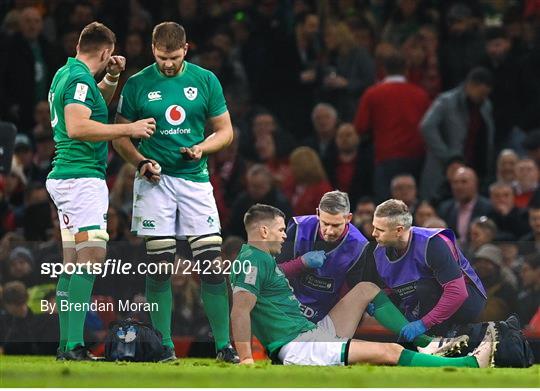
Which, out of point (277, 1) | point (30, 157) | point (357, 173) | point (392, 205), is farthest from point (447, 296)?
point (277, 1)

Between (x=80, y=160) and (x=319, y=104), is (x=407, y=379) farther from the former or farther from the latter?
(x=319, y=104)

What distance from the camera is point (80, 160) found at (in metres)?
11.1

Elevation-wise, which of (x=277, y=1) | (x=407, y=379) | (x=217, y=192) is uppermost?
→ (x=277, y=1)

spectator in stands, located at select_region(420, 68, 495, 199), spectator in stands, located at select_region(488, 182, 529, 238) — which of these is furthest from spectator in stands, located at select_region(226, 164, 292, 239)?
spectator in stands, located at select_region(488, 182, 529, 238)

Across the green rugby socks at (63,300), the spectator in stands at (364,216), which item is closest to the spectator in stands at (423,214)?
the spectator in stands at (364,216)

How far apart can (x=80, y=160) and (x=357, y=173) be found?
19.8ft

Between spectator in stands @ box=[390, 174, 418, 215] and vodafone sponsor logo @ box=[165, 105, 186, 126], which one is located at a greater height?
vodafone sponsor logo @ box=[165, 105, 186, 126]

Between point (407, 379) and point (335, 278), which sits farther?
point (335, 278)

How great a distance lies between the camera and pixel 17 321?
11.9 m

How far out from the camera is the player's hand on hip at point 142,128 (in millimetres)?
10945

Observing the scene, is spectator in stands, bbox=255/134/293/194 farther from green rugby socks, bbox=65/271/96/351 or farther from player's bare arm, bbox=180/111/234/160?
green rugby socks, bbox=65/271/96/351

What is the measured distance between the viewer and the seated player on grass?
1100 cm

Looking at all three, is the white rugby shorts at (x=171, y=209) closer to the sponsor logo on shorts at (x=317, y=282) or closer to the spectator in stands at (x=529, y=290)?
the sponsor logo on shorts at (x=317, y=282)

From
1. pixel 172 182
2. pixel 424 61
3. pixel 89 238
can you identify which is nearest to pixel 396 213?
pixel 172 182
